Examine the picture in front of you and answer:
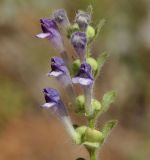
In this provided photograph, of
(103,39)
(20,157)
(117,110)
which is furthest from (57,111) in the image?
(103,39)

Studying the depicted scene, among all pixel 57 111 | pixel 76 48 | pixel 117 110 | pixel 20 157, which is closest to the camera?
pixel 76 48

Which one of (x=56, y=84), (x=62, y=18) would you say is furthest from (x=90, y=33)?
(x=56, y=84)

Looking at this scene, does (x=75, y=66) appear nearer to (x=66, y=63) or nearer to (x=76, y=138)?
(x=66, y=63)

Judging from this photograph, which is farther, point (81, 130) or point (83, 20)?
point (81, 130)

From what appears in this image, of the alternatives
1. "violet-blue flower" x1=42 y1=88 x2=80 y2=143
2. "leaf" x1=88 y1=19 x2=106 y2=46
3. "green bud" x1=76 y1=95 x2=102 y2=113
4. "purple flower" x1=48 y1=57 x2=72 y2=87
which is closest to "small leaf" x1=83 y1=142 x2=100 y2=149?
"violet-blue flower" x1=42 y1=88 x2=80 y2=143

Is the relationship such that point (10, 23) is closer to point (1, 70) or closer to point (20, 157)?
point (1, 70)
